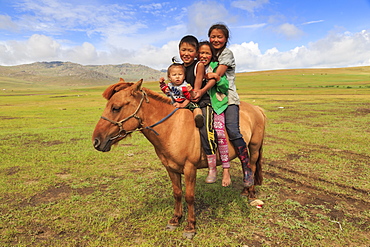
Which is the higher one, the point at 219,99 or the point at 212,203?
the point at 219,99

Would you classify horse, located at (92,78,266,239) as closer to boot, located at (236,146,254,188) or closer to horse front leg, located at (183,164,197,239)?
horse front leg, located at (183,164,197,239)

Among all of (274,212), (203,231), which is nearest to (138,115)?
(203,231)

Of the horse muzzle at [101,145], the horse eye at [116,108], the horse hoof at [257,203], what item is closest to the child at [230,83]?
the horse hoof at [257,203]

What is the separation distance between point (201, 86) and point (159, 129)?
1.21m

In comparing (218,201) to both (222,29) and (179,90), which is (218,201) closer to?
(179,90)

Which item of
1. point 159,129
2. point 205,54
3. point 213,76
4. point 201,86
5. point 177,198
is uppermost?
point 205,54

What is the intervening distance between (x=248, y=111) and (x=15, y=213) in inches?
258

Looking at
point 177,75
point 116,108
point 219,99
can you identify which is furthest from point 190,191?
point 177,75

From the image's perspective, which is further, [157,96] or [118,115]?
[157,96]

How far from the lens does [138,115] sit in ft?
13.1

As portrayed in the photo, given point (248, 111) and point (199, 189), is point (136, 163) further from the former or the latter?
point (248, 111)

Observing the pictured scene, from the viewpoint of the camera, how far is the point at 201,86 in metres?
4.40

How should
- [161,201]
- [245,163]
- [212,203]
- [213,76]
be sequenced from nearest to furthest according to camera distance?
[213,76]
[245,163]
[212,203]
[161,201]

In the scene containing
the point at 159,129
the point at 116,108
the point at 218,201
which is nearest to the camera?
the point at 116,108
